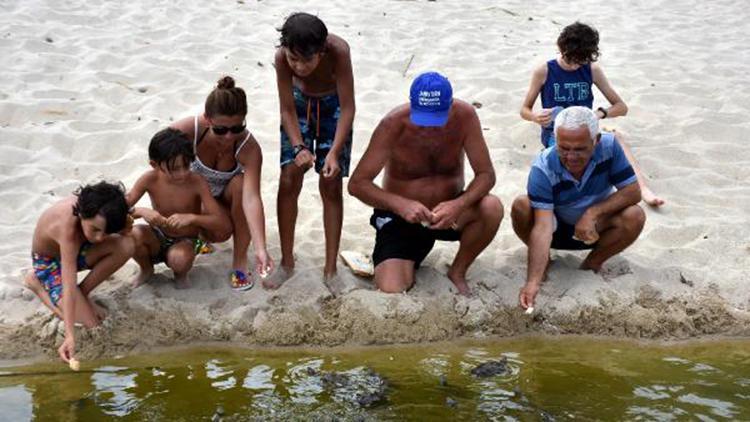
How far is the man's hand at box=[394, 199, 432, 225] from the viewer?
470cm

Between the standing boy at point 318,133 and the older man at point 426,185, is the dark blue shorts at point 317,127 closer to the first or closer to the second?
the standing boy at point 318,133

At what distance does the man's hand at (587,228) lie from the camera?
482cm

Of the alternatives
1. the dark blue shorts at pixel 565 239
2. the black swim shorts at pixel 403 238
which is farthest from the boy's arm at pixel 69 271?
the dark blue shorts at pixel 565 239

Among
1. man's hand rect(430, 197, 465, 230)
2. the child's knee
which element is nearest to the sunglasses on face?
the child's knee

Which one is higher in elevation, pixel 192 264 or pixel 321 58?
pixel 321 58

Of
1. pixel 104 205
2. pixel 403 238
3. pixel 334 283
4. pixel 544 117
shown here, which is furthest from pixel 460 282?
pixel 104 205

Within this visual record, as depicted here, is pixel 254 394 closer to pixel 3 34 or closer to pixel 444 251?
pixel 444 251

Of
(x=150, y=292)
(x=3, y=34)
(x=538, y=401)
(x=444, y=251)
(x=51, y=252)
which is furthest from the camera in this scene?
(x=3, y=34)

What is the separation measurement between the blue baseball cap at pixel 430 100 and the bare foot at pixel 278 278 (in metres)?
1.06

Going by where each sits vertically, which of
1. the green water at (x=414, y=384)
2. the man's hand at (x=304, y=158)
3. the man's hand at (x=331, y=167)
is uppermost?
the man's hand at (x=304, y=158)

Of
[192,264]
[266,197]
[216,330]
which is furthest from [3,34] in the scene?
[216,330]

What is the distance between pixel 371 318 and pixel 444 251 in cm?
81

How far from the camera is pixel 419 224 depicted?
5.02 metres

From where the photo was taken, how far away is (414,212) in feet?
15.4
